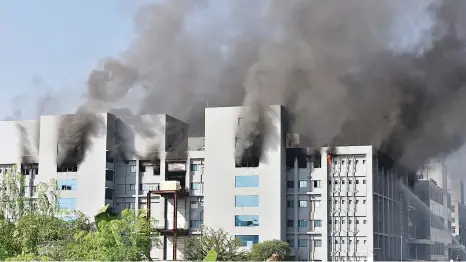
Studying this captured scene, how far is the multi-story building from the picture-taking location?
7781 cm

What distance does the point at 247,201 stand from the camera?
3051 inches

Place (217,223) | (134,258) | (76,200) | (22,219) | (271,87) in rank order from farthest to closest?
(271,87)
(76,200)
(217,223)
(134,258)
(22,219)

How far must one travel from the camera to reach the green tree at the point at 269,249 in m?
70.9

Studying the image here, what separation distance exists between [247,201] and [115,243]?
41.7 meters

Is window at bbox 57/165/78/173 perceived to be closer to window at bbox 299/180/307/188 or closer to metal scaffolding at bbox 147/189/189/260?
metal scaffolding at bbox 147/189/189/260

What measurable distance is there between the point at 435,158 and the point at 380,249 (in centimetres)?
1513

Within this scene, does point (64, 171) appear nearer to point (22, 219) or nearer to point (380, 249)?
point (380, 249)

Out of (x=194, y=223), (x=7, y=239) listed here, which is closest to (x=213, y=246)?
→ (x=194, y=223)

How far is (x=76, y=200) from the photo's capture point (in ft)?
271

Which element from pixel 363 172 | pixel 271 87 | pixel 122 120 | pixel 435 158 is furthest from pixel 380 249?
pixel 122 120

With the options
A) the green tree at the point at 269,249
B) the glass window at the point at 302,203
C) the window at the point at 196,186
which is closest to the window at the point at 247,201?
the green tree at the point at 269,249

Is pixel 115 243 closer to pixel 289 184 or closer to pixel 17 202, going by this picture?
pixel 17 202

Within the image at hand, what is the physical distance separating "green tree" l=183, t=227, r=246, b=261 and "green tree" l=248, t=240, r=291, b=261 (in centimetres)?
100

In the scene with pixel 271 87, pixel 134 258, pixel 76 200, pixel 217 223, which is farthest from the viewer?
pixel 271 87
